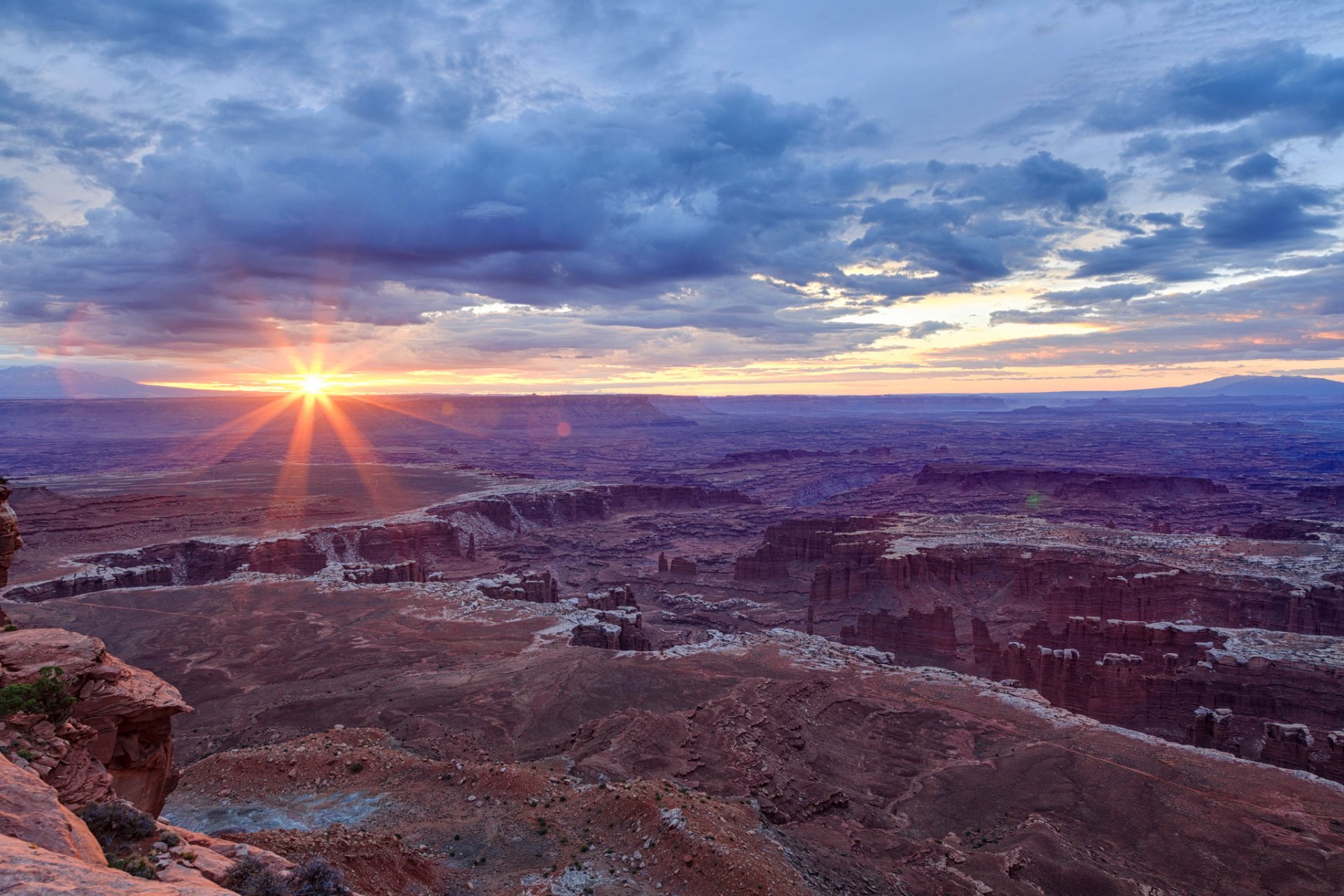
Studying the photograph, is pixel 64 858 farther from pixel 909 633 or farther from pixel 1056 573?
pixel 1056 573

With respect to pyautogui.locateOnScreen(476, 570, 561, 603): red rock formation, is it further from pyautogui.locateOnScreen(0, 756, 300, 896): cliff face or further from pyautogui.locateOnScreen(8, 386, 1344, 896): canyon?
pyautogui.locateOnScreen(0, 756, 300, 896): cliff face

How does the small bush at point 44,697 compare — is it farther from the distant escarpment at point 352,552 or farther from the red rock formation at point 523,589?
the distant escarpment at point 352,552

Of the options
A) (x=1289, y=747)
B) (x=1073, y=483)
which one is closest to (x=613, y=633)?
(x=1289, y=747)

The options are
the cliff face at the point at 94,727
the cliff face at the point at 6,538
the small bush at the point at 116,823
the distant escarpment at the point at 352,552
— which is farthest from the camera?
the distant escarpment at the point at 352,552

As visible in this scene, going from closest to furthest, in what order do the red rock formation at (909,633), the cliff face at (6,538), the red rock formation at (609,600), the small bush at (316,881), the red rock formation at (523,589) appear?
the small bush at (316,881), the cliff face at (6,538), the red rock formation at (909,633), the red rock formation at (523,589), the red rock formation at (609,600)

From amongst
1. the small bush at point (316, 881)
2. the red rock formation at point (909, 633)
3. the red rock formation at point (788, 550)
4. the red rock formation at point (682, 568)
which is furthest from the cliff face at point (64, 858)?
the red rock formation at point (682, 568)

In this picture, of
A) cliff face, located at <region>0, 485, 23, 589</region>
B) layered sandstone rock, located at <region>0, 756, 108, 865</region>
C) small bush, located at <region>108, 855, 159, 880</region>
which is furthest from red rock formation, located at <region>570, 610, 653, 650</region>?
layered sandstone rock, located at <region>0, 756, 108, 865</region>

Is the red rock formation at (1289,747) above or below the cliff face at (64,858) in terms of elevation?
below
